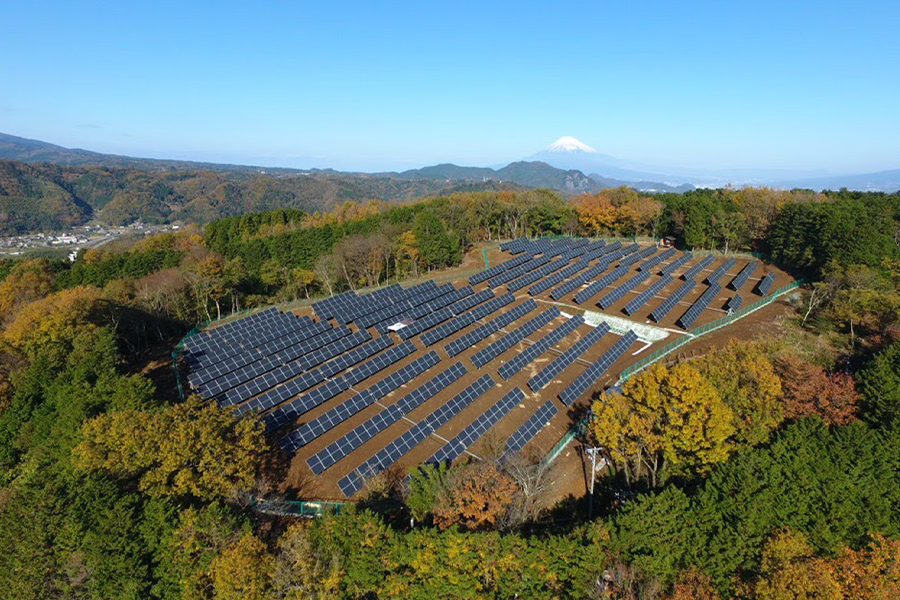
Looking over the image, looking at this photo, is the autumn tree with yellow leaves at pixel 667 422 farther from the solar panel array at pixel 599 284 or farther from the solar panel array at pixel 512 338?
the solar panel array at pixel 599 284

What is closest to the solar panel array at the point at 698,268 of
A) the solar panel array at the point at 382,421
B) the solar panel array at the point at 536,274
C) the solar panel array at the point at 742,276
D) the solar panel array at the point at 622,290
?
the solar panel array at the point at 742,276

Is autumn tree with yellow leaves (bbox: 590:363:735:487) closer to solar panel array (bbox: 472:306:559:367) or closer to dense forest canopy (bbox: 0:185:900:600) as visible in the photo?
dense forest canopy (bbox: 0:185:900:600)

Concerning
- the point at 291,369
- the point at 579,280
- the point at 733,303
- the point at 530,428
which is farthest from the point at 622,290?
the point at 291,369

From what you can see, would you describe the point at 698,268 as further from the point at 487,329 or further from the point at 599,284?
the point at 487,329

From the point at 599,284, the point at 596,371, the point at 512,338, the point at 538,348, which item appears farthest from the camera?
the point at 599,284

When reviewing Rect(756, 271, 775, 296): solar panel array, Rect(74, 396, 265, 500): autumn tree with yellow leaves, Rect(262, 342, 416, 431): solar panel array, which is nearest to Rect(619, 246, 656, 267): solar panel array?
Rect(756, 271, 775, 296): solar panel array
